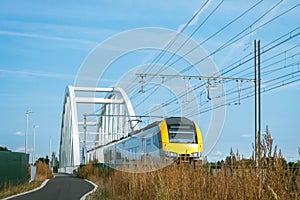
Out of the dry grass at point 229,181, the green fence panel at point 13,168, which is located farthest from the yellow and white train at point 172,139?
the dry grass at point 229,181

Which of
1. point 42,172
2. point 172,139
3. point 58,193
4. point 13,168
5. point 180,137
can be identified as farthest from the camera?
point 42,172

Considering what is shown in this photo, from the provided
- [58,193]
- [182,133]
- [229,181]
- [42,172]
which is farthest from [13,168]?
[229,181]

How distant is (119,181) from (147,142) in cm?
886

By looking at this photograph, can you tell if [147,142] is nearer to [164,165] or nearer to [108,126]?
[164,165]

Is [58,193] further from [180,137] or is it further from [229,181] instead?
[229,181]

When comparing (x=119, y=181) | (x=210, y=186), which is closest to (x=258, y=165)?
(x=210, y=186)

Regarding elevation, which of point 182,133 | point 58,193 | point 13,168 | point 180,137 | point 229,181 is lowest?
point 58,193

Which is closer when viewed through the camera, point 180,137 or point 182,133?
point 180,137

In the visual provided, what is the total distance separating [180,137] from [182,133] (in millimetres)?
256

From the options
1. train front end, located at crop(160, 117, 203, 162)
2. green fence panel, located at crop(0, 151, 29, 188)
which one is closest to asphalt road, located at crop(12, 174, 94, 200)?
green fence panel, located at crop(0, 151, 29, 188)

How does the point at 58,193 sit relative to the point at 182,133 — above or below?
below

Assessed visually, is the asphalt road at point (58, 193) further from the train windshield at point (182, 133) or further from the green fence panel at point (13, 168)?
the train windshield at point (182, 133)

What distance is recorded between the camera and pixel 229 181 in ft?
23.7

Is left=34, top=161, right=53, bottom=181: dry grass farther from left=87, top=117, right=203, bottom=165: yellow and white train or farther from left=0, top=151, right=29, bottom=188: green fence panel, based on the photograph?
left=87, top=117, right=203, bottom=165: yellow and white train
